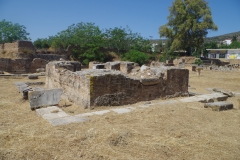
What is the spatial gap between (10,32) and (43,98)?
37662 millimetres

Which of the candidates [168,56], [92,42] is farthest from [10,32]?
[168,56]

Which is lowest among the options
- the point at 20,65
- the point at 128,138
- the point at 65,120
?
the point at 128,138

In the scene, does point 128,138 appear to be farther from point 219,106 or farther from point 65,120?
point 219,106

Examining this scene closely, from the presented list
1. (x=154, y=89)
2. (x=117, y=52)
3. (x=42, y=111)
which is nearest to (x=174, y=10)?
(x=117, y=52)

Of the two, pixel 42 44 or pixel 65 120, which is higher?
pixel 42 44

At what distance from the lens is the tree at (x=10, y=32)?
38.5 meters

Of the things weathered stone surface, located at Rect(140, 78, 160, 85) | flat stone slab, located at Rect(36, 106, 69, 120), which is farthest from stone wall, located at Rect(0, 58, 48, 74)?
weathered stone surface, located at Rect(140, 78, 160, 85)

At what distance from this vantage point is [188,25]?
3662 centimetres

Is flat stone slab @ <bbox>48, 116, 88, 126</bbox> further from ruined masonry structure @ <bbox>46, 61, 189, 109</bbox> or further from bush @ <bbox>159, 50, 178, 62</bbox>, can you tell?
bush @ <bbox>159, 50, 178, 62</bbox>

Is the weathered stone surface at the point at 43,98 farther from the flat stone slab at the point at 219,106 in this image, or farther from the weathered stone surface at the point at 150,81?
the flat stone slab at the point at 219,106

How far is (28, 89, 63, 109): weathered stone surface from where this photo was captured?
722 cm

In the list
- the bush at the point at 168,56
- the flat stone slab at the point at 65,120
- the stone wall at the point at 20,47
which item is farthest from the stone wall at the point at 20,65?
the bush at the point at 168,56

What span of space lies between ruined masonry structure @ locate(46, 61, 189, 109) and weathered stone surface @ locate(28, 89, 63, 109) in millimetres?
768

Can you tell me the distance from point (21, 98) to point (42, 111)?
3.38 metres
